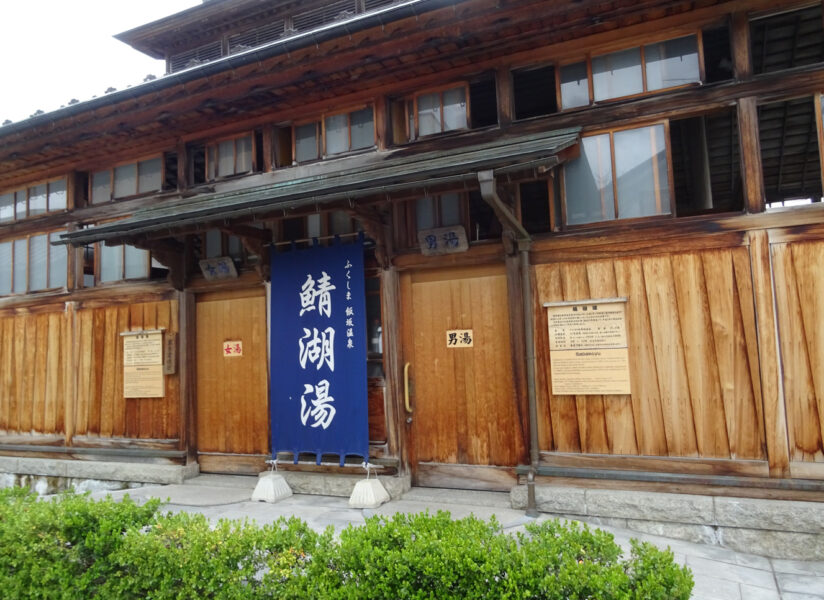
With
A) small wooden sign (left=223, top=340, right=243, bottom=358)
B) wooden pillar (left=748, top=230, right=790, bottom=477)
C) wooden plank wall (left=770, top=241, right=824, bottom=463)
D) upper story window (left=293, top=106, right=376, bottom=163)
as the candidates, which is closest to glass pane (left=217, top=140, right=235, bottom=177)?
upper story window (left=293, top=106, right=376, bottom=163)

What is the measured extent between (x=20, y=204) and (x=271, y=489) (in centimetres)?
Result: 744

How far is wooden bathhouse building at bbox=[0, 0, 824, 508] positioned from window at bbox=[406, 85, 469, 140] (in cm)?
3

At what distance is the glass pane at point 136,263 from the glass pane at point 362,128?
12.8ft

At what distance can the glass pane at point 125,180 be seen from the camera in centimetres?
868

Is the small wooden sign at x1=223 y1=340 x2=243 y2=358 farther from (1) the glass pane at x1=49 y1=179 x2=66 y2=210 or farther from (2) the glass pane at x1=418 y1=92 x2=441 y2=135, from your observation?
(1) the glass pane at x1=49 y1=179 x2=66 y2=210

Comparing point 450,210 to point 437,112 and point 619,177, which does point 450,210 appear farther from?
point 619,177

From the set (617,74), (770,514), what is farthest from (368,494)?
(617,74)

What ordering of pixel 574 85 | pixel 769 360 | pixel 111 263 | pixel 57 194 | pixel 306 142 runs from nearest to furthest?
pixel 769 360 < pixel 574 85 < pixel 306 142 < pixel 111 263 < pixel 57 194

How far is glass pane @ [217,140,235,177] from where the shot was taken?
314 inches

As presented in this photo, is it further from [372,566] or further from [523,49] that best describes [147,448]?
[523,49]

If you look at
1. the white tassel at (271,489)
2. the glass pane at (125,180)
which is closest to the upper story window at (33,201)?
the glass pane at (125,180)

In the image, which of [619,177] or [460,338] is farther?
[460,338]

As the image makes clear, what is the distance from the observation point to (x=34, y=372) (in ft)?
30.0

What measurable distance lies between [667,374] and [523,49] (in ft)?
13.0
